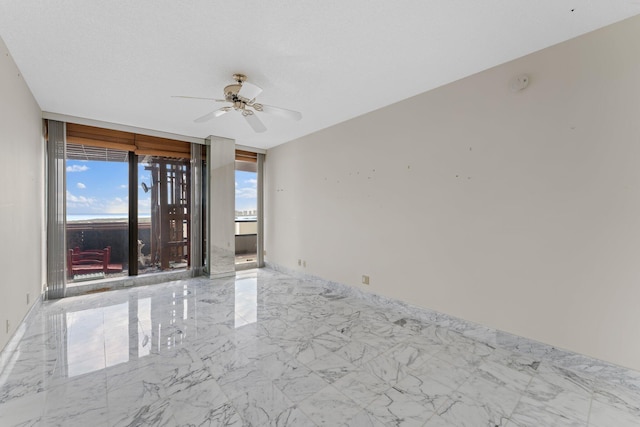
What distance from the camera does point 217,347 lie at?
248 cm

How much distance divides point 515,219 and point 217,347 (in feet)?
9.86

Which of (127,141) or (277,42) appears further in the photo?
(127,141)

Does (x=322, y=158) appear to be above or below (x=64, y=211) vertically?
above

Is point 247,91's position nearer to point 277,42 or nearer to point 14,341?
point 277,42

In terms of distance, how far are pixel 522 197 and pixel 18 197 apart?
15.7 ft

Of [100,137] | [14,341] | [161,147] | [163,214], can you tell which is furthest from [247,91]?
[14,341]

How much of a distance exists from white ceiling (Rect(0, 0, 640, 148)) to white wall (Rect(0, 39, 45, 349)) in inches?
10.4

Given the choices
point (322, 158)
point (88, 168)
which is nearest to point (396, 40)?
point (322, 158)

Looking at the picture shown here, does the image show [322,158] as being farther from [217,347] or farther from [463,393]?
[463,393]

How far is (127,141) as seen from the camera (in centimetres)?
427

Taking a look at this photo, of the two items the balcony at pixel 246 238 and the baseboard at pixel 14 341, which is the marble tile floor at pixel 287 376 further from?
the balcony at pixel 246 238

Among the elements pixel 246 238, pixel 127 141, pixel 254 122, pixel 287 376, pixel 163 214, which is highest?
pixel 127 141

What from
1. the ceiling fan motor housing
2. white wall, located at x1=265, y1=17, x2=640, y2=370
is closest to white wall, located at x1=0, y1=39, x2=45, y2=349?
the ceiling fan motor housing

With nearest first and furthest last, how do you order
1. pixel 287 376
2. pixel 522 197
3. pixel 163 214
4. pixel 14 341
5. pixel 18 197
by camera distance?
pixel 287 376, pixel 522 197, pixel 14 341, pixel 18 197, pixel 163 214
